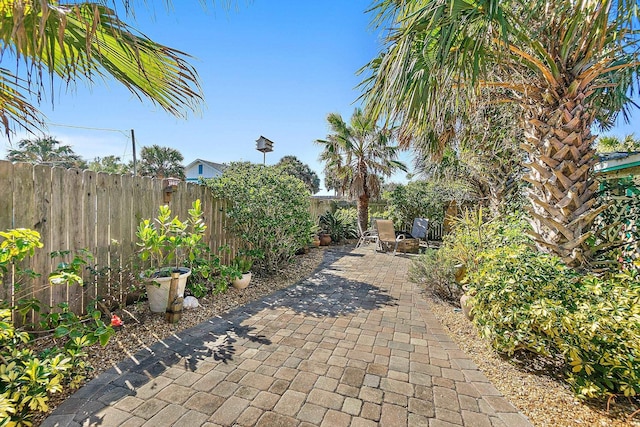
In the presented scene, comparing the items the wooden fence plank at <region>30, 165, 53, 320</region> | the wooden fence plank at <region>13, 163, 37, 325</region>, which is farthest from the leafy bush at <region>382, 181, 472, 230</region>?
the wooden fence plank at <region>13, 163, 37, 325</region>

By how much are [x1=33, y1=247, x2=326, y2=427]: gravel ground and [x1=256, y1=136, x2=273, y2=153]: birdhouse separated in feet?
10.2

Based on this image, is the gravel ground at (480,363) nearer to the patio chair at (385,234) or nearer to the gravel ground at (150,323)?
the gravel ground at (150,323)

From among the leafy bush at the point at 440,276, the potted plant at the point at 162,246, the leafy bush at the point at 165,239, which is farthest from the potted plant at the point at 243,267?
the leafy bush at the point at 440,276

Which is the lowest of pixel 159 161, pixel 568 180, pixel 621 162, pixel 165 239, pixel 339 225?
pixel 339 225

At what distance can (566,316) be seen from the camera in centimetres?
203

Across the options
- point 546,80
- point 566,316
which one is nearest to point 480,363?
point 566,316

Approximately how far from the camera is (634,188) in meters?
2.73

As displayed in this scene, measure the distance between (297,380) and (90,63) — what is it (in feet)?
9.32

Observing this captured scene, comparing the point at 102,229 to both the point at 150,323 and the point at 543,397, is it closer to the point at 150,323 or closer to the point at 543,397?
the point at 150,323

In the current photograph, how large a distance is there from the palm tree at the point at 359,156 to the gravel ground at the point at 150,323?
597cm

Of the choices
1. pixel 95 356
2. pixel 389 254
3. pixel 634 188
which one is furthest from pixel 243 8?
pixel 389 254

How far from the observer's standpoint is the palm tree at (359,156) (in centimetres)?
1013

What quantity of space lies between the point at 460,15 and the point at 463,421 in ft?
9.94

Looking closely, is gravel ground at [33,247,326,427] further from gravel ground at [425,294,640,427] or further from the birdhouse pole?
the birdhouse pole
